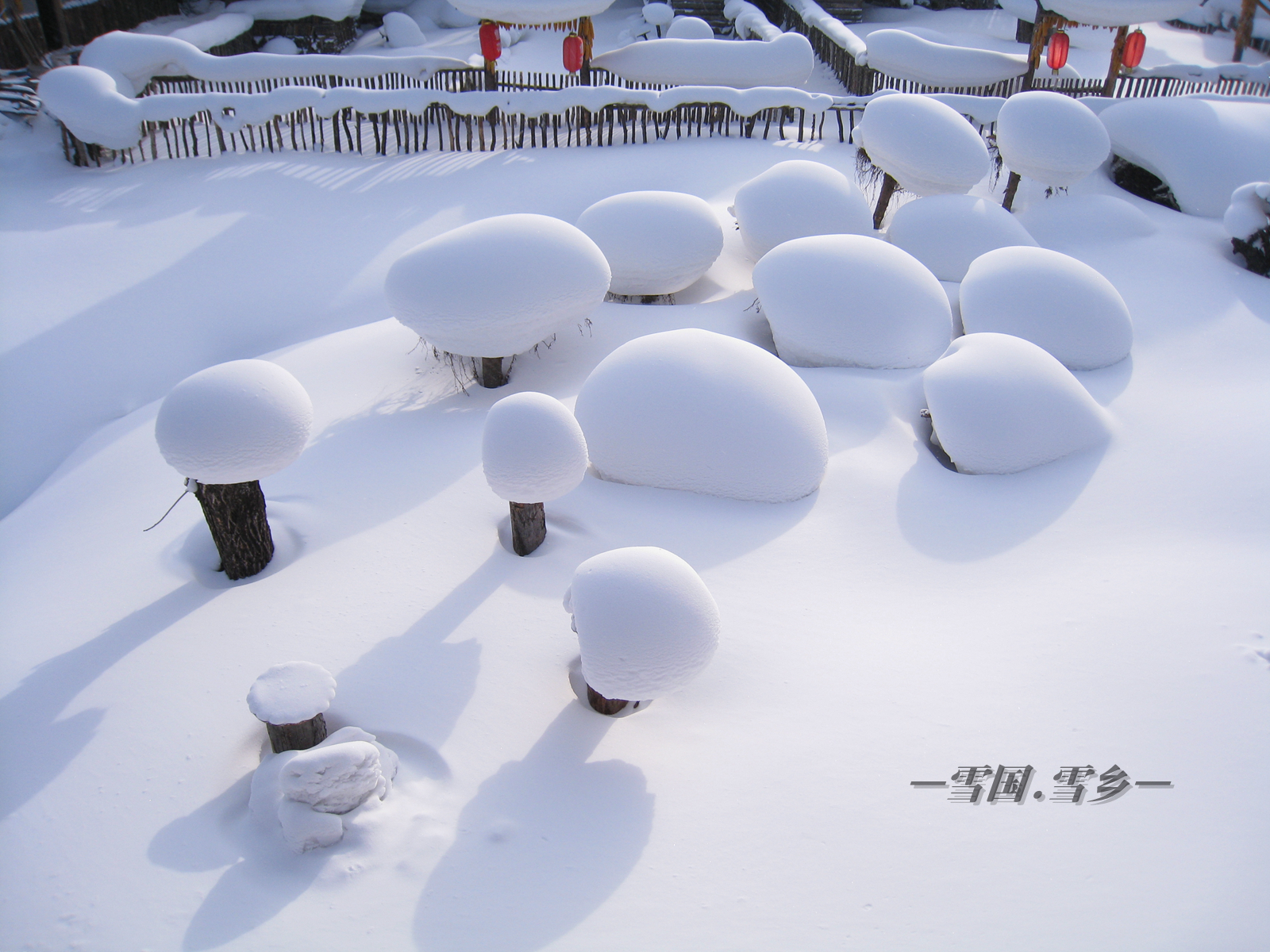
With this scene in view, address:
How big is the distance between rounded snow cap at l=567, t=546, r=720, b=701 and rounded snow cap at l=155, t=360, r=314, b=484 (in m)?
1.66

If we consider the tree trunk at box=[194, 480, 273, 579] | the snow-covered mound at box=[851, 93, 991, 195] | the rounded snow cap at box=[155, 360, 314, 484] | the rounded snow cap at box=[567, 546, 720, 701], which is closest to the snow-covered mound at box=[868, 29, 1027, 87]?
the snow-covered mound at box=[851, 93, 991, 195]

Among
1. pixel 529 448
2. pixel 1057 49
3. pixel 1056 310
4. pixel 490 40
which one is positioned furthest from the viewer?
pixel 1057 49

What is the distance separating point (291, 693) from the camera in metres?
2.94

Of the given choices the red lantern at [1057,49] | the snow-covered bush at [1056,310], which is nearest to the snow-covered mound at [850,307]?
the snow-covered bush at [1056,310]

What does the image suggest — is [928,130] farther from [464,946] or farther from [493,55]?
[464,946]

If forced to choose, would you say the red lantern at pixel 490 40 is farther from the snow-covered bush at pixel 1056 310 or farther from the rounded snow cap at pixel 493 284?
the snow-covered bush at pixel 1056 310

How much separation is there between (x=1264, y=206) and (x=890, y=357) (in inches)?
197

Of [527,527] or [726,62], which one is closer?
[527,527]

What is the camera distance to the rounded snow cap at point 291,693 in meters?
2.90

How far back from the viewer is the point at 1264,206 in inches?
315

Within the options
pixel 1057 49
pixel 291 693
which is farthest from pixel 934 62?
pixel 291 693

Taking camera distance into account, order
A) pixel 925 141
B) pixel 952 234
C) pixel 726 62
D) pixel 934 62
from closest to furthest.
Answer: pixel 952 234
pixel 925 141
pixel 726 62
pixel 934 62

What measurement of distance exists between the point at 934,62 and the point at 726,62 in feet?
10.1

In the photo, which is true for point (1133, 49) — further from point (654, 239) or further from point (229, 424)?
point (229, 424)
